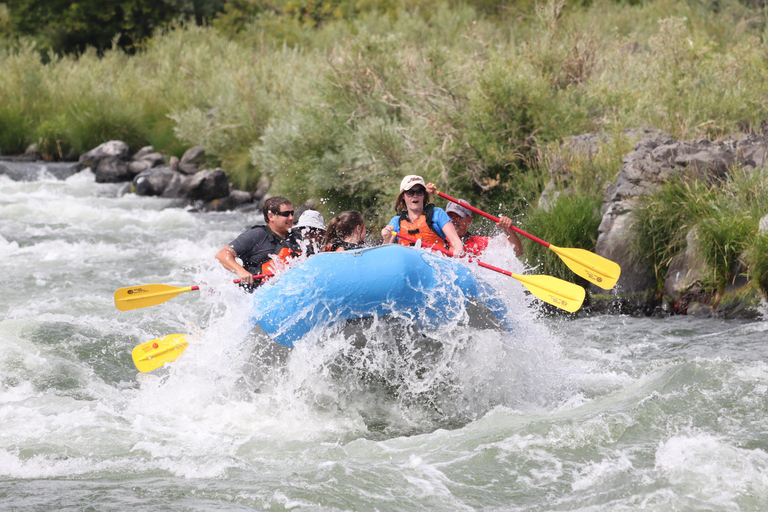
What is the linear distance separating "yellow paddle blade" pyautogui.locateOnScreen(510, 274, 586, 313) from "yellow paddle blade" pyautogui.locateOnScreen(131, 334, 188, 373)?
7.35ft

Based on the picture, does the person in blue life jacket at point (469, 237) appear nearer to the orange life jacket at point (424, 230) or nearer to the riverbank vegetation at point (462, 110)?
the orange life jacket at point (424, 230)

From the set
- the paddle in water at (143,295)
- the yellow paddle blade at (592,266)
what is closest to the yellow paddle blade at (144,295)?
the paddle in water at (143,295)

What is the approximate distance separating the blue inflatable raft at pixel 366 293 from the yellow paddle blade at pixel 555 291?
471 mm

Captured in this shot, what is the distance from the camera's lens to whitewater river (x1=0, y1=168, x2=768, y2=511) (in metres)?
→ 3.24

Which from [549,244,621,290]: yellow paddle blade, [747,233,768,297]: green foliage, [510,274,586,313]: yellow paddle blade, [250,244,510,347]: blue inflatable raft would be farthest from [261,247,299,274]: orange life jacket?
[747,233,768,297]: green foliage

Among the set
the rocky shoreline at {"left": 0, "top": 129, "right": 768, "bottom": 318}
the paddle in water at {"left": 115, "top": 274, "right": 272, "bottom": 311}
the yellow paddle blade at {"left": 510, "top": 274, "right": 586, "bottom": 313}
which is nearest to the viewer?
the yellow paddle blade at {"left": 510, "top": 274, "right": 586, "bottom": 313}

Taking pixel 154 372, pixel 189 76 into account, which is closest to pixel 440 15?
Result: pixel 189 76

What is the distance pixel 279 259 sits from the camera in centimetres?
479

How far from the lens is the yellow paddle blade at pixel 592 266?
16.9ft

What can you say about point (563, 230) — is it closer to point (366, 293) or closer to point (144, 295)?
point (366, 293)

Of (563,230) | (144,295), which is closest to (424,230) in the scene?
(563,230)

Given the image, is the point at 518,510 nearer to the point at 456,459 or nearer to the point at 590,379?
the point at 456,459

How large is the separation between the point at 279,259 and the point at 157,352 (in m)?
1.07

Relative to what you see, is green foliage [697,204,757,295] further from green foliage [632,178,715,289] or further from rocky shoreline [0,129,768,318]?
green foliage [632,178,715,289]
